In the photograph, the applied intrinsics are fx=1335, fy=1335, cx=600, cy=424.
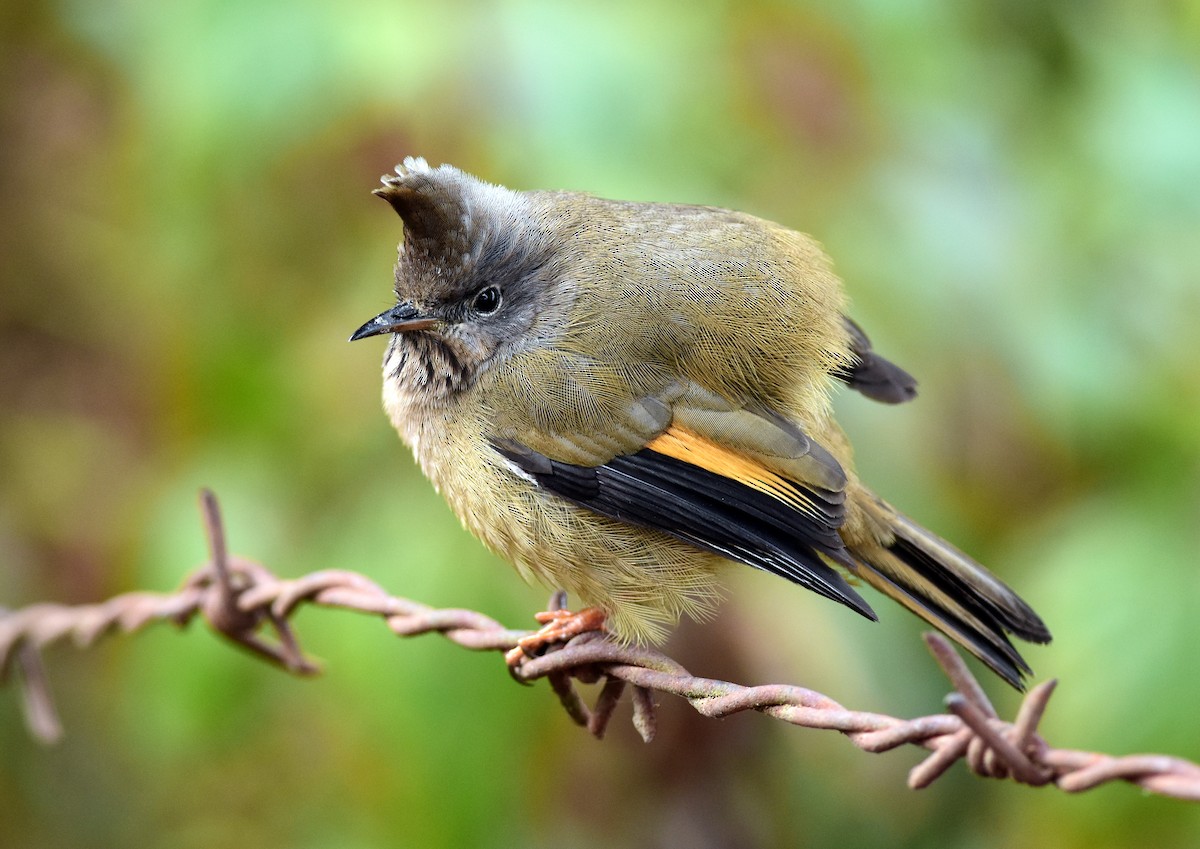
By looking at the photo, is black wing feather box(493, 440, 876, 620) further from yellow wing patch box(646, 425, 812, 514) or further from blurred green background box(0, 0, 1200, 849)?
blurred green background box(0, 0, 1200, 849)

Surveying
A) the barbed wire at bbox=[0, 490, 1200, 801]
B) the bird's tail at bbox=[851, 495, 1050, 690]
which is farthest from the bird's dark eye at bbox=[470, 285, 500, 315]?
the bird's tail at bbox=[851, 495, 1050, 690]

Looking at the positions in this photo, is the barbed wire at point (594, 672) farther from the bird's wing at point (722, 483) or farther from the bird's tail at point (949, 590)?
the bird's wing at point (722, 483)

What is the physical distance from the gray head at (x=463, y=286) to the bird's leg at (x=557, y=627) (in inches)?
23.4

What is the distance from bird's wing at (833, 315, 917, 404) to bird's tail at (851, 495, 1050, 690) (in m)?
0.33

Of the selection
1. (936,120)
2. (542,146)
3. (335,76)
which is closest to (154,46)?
(335,76)

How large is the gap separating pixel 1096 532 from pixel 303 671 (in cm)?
182

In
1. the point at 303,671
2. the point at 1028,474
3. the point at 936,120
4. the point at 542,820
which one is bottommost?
the point at 542,820

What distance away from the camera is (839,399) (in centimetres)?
320

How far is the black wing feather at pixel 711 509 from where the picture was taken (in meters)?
2.70

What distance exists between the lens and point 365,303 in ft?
11.4

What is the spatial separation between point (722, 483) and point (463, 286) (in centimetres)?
88

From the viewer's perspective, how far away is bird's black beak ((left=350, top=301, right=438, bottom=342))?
121 inches

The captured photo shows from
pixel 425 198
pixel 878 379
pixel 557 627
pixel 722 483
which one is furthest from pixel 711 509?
pixel 425 198

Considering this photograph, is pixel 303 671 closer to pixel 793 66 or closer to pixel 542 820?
pixel 542 820
